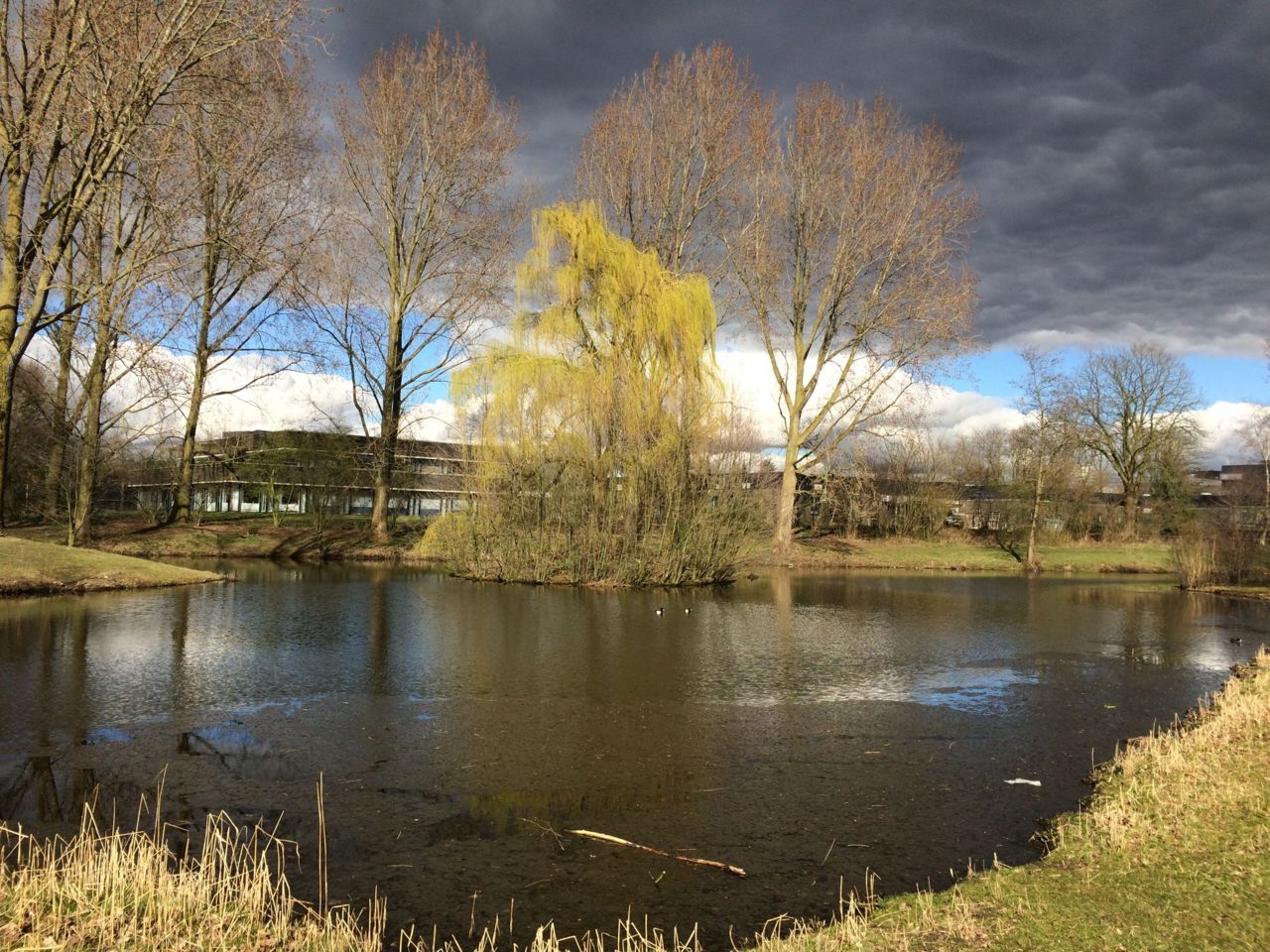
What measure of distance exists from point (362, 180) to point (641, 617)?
76.3 ft

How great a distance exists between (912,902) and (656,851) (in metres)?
1.53

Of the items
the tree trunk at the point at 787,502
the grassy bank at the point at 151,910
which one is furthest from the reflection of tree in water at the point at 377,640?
the tree trunk at the point at 787,502

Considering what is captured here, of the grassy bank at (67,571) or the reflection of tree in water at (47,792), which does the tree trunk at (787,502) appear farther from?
the reflection of tree in water at (47,792)

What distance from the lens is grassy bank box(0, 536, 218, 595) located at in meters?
16.5

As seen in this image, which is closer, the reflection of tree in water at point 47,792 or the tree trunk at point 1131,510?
the reflection of tree in water at point 47,792

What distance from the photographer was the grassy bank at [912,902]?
3656mm

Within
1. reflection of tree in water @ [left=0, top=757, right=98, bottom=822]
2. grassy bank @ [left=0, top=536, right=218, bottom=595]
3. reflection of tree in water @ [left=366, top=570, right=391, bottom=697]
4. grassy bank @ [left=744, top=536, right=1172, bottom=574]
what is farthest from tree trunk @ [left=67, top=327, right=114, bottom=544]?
grassy bank @ [left=744, top=536, right=1172, bottom=574]

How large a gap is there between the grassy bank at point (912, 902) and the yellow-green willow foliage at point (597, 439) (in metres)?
16.1

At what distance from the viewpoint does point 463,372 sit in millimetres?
22484

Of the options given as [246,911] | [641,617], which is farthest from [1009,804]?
[641,617]

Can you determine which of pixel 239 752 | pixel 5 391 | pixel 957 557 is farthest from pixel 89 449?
pixel 957 557

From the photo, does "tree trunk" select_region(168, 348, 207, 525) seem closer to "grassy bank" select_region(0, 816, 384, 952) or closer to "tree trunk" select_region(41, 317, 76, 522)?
"tree trunk" select_region(41, 317, 76, 522)

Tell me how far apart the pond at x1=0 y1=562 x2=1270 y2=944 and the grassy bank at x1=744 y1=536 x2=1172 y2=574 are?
61.9ft

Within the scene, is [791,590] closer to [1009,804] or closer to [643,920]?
[1009,804]
